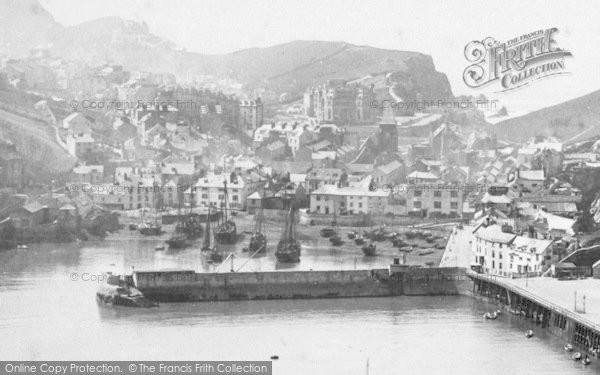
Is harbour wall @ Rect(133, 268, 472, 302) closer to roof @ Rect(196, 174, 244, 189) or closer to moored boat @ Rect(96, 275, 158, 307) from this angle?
moored boat @ Rect(96, 275, 158, 307)

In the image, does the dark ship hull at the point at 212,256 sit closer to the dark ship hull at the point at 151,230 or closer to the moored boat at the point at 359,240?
the dark ship hull at the point at 151,230

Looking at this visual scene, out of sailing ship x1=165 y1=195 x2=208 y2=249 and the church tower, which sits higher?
the church tower

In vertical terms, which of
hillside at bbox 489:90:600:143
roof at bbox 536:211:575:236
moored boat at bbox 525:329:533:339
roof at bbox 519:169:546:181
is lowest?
moored boat at bbox 525:329:533:339

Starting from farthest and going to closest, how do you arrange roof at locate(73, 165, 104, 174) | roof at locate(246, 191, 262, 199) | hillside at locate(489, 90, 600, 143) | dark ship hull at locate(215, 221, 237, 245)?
hillside at locate(489, 90, 600, 143)
roof at locate(73, 165, 104, 174)
roof at locate(246, 191, 262, 199)
dark ship hull at locate(215, 221, 237, 245)

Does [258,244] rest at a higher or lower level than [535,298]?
higher

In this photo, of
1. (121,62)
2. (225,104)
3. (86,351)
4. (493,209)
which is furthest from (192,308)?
(121,62)

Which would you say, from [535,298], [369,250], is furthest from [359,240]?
[535,298]

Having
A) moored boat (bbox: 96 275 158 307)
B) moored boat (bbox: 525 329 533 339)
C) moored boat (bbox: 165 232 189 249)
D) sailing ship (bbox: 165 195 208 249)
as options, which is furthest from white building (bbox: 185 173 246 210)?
moored boat (bbox: 525 329 533 339)

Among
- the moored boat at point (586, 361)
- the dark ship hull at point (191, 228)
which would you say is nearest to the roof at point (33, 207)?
the dark ship hull at point (191, 228)

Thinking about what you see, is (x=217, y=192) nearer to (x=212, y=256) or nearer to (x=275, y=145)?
(x=275, y=145)
